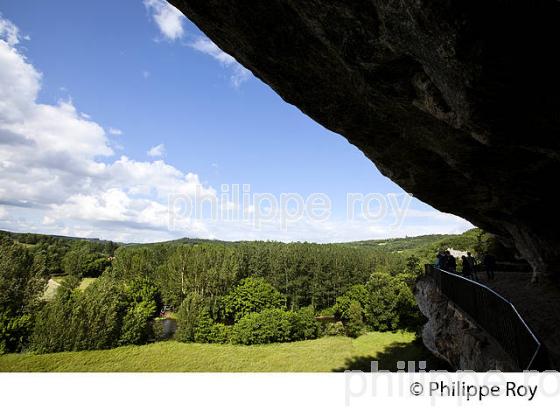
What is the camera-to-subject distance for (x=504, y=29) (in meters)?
4.12

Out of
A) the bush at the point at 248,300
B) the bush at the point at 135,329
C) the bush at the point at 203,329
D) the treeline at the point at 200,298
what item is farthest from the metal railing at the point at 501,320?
the bush at the point at 248,300

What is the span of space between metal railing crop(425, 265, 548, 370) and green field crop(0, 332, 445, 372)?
751 inches

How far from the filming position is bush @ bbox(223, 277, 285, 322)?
4962 cm

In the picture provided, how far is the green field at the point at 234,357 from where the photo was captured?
95.8ft

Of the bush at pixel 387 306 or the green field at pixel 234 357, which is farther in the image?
the bush at pixel 387 306

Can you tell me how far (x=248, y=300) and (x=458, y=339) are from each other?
44737 mm

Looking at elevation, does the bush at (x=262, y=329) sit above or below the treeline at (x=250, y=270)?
below

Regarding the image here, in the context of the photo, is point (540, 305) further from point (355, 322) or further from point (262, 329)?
point (355, 322)

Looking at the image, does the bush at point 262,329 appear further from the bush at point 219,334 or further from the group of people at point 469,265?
the group of people at point 469,265

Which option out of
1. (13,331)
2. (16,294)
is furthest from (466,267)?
(16,294)

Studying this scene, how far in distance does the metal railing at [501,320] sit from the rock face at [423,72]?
3.24m

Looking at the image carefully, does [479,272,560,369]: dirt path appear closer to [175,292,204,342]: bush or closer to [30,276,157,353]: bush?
[175,292,204,342]: bush

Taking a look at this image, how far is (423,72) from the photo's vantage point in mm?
5539
